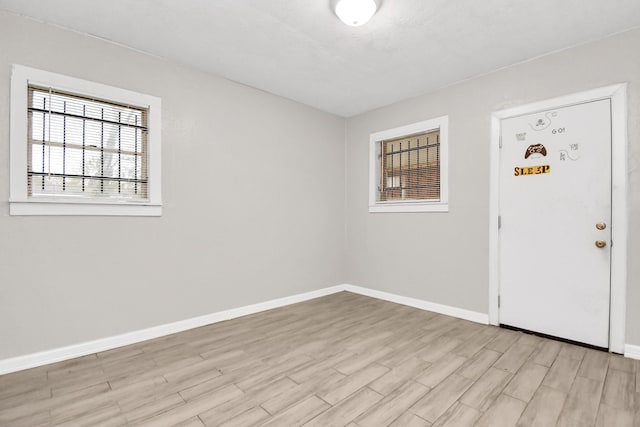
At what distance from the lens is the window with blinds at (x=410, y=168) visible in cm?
404

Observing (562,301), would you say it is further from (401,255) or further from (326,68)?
(326,68)

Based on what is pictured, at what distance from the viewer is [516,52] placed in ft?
9.87

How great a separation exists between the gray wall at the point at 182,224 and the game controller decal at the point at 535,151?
257 centimetres

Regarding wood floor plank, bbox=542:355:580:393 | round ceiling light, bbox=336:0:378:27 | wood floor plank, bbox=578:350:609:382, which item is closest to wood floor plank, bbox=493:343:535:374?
wood floor plank, bbox=542:355:580:393

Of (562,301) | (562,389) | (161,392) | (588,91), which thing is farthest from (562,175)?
(161,392)

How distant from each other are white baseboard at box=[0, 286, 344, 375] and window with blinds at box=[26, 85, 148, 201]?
130cm

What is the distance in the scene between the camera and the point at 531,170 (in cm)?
316

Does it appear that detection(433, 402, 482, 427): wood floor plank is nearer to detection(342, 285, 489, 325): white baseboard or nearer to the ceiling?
detection(342, 285, 489, 325): white baseboard

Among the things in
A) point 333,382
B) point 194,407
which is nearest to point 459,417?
point 333,382

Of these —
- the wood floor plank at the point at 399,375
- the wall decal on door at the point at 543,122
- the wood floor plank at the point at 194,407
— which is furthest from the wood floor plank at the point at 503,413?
the wall decal on door at the point at 543,122

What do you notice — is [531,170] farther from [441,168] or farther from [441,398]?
[441,398]

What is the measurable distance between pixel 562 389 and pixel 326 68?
348 centimetres

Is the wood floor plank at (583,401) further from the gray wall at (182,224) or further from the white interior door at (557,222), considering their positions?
the gray wall at (182,224)

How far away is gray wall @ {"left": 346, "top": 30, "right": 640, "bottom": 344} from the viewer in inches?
105
